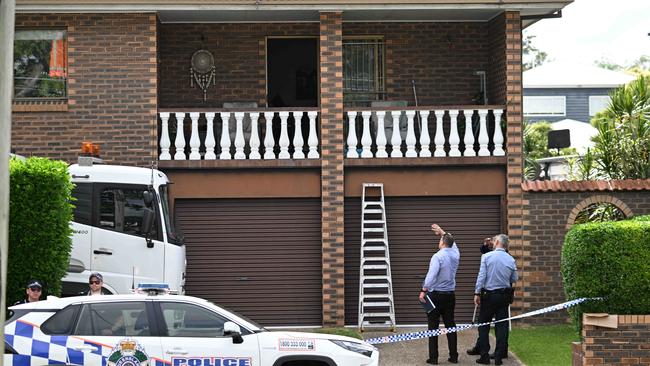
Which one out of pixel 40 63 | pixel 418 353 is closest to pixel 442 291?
pixel 418 353

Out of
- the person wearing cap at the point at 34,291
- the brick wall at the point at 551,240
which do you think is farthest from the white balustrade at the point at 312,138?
the person wearing cap at the point at 34,291

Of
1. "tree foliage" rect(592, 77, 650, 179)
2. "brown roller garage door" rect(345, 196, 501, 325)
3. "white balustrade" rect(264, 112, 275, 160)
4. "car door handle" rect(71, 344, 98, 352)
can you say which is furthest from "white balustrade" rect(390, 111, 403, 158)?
"car door handle" rect(71, 344, 98, 352)

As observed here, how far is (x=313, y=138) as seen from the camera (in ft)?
60.3

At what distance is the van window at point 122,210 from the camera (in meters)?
16.1

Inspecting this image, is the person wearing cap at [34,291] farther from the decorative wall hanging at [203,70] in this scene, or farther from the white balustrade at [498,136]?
the white balustrade at [498,136]

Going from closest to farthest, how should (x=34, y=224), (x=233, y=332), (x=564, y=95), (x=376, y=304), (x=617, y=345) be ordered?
(x=233, y=332) < (x=617, y=345) < (x=34, y=224) < (x=376, y=304) < (x=564, y=95)

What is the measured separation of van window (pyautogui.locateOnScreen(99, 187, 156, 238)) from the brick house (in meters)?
2.11

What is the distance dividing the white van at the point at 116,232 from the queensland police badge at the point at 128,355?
444 centimetres

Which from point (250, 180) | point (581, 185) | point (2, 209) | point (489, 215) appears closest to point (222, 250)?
point (250, 180)

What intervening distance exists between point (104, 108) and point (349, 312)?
5269 mm

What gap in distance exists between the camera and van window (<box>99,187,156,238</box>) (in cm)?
1606

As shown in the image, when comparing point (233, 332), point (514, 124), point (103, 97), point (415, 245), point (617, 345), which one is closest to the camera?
point (233, 332)

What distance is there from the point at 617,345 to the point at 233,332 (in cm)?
468

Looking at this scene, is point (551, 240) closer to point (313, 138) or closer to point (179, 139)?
point (313, 138)
